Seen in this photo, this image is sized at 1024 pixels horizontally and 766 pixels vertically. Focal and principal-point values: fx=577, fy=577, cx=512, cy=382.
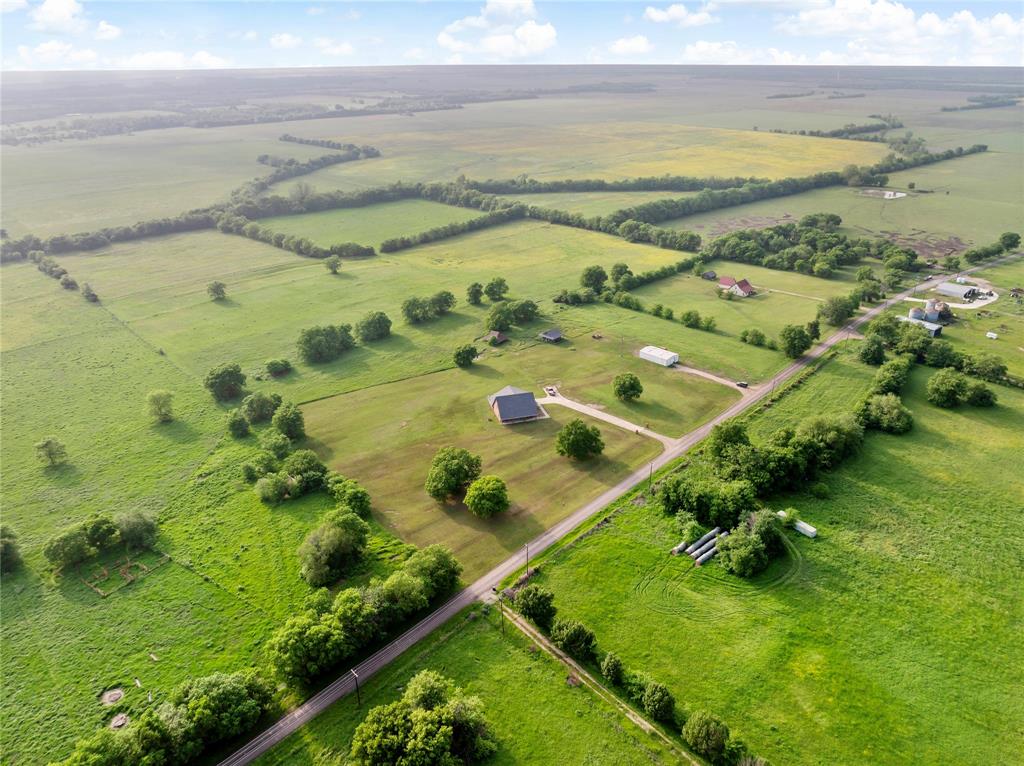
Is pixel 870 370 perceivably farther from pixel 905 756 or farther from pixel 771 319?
pixel 905 756

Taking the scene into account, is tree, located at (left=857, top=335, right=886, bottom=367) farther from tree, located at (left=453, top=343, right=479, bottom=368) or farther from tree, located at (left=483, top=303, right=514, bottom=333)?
tree, located at (left=453, top=343, right=479, bottom=368)

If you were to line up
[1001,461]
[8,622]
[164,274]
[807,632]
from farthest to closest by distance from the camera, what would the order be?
[164,274] → [1001,461] → [8,622] → [807,632]

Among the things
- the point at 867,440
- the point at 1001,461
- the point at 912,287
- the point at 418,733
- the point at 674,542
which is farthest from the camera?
the point at 912,287

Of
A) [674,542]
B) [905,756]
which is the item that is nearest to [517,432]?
[674,542]

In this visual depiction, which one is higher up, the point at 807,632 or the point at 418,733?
the point at 418,733

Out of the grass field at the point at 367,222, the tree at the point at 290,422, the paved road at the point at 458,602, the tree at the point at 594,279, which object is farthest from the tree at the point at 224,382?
the grass field at the point at 367,222

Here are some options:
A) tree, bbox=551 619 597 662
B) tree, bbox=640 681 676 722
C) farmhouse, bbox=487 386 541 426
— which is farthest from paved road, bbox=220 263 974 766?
farmhouse, bbox=487 386 541 426

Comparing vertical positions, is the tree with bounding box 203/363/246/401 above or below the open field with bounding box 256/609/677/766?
above

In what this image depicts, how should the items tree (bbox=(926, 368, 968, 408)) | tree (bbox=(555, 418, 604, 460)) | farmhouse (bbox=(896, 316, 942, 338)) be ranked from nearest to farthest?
tree (bbox=(555, 418, 604, 460)) < tree (bbox=(926, 368, 968, 408)) < farmhouse (bbox=(896, 316, 942, 338))
